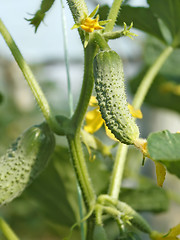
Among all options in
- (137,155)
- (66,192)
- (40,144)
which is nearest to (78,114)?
(40,144)

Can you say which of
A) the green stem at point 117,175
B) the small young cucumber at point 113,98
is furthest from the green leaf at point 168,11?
the small young cucumber at point 113,98

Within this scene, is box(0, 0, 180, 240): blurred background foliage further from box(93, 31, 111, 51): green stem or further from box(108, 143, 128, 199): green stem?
box(93, 31, 111, 51): green stem

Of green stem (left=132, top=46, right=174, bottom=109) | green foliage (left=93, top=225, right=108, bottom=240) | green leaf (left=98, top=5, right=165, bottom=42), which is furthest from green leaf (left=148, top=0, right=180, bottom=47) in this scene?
green foliage (left=93, top=225, right=108, bottom=240)

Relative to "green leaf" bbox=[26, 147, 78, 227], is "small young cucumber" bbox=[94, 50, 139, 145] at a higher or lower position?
higher

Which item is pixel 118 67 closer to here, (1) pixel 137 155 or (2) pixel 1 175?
(2) pixel 1 175

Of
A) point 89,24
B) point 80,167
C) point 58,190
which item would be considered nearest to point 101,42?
point 89,24

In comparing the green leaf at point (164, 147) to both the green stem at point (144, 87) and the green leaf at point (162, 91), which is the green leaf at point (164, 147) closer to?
the green stem at point (144, 87)
